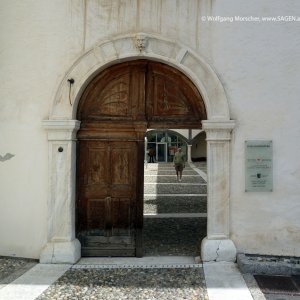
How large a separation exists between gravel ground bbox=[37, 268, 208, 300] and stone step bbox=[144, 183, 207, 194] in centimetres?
754

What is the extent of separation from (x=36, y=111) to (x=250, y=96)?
3.06 m

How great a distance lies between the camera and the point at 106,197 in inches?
226

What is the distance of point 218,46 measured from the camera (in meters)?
5.40

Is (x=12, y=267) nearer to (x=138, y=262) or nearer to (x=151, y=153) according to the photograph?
(x=138, y=262)

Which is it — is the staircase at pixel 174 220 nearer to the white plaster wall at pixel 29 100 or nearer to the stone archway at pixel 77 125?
the stone archway at pixel 77 125

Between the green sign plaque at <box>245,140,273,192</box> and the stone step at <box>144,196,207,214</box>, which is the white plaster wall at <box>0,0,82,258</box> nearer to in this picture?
the green sign plaque at <box>245,140,273,192</box>

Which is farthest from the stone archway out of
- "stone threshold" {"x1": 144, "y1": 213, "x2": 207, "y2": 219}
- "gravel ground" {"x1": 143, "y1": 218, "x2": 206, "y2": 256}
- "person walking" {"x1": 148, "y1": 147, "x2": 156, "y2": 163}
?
"person walking" {"x1": 148, "y1": 147, "x2": 156, "y2": 163}

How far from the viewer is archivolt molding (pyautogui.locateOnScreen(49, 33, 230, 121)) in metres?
5.36

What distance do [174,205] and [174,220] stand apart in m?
1.84

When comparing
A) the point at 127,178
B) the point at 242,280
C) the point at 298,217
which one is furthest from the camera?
the point at 127,178

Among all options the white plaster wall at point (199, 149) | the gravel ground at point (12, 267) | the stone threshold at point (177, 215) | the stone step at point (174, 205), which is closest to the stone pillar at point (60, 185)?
the gravel ground at point (12, 267)

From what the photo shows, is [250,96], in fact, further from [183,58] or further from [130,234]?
[130,234]

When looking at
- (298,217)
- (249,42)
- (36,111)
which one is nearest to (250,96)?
(249,42)

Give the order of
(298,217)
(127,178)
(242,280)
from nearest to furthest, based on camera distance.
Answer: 1. (242,280)
2. (298,217)
3. (127,178)
